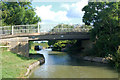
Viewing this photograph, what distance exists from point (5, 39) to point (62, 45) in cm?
2013

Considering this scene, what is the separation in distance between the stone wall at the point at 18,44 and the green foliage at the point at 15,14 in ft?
18.3

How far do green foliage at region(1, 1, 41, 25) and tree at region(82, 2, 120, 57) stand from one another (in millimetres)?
9533

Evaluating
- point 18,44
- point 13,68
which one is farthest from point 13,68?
point 18,44

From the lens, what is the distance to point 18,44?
1627cm

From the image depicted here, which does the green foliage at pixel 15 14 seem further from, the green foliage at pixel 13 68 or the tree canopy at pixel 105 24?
the green foliage at pixel 13 68

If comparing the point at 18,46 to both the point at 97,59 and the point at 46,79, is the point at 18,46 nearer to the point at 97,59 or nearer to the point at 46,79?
the point at 46,79

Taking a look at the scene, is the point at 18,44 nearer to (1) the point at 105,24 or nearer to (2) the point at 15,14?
(2) the point at 15,14

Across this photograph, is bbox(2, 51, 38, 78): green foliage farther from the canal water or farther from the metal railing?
the metal railing

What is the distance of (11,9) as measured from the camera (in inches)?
861

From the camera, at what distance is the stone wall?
51.9 feet

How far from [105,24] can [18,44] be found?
10132mm

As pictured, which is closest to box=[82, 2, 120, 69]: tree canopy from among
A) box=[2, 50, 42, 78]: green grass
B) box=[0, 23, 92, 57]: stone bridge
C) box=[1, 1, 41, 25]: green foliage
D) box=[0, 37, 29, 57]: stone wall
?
box=[0, 23, 92, 57]: stone bridge

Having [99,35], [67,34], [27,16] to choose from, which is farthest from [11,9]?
[99,35]

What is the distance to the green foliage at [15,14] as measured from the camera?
2114cm
